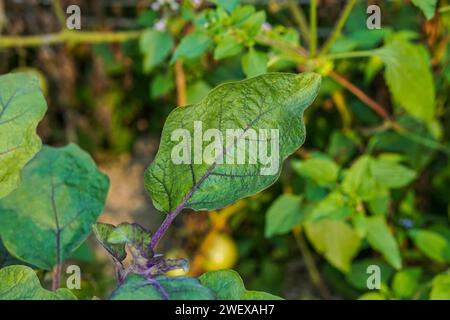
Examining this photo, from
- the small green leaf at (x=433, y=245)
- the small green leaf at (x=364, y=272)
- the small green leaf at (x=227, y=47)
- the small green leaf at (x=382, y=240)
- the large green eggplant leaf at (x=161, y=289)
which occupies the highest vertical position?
the small green leaf at (x=227, y=47)

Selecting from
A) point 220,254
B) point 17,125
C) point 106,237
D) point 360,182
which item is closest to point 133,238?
point 106,237

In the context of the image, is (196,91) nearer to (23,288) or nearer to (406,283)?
(406,283)

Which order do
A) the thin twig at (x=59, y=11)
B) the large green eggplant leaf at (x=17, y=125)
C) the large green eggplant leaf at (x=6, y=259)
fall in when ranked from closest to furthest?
the large green eggplant leaf at (x=17, y=125) < the large green eggplant leaf at (x=6, y=259) < the thin twig at (x=59, y=11)

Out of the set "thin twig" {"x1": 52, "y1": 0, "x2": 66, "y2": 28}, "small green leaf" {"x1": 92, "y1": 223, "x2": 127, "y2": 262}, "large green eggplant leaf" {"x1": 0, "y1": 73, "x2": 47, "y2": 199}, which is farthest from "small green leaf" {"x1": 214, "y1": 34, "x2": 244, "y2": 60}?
"thin twig" {"x1": 52, "y1": 0, "x2": 66, "y2": 28}

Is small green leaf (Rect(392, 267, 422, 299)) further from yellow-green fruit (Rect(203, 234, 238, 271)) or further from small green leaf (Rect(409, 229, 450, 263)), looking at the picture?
yellow-green fruit (Rect(203, 234, 238, 271))

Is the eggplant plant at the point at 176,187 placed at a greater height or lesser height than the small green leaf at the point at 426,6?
lesser

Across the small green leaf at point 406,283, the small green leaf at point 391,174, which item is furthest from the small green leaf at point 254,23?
the small green leaf at point 406,283

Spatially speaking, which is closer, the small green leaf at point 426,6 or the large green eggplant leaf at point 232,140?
the large green eggplant leaf at point 232,140

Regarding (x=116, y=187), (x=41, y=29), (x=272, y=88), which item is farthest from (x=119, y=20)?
(x=272, y=88)

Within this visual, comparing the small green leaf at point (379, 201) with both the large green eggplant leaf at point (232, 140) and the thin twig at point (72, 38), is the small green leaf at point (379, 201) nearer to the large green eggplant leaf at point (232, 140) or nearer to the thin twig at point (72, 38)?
the large green eggplant leaf at point (232, 140)
